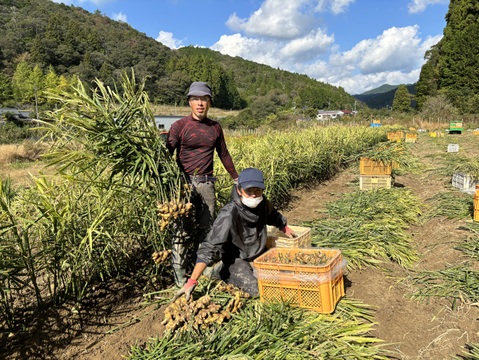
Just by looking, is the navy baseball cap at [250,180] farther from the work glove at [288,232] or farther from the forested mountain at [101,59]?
the forested mountain at [101,59]

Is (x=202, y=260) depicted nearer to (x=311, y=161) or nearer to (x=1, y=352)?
(x=1, y=352)

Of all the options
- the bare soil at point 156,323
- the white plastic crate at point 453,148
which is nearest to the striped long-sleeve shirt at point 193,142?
the bare soil at point 156,323

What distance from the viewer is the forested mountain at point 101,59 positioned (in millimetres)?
55812

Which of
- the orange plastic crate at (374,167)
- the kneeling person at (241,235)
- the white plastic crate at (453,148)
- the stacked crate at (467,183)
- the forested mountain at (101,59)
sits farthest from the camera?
the forested mountain at (101,59)

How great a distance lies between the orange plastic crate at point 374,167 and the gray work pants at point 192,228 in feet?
12.9

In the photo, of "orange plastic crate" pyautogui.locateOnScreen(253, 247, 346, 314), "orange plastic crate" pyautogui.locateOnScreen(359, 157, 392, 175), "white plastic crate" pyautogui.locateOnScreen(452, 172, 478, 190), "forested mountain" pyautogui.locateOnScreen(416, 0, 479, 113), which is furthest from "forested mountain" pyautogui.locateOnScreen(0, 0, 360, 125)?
"orange plastic crate" pyautogui.locateOnScreen(253, 247, 346, 314)

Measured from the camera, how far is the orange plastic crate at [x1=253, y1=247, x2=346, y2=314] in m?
2.15

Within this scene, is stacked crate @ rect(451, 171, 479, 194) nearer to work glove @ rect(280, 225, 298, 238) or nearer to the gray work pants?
work glove @ rect(280, 225, 298, 238)

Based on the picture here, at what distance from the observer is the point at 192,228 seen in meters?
2.74

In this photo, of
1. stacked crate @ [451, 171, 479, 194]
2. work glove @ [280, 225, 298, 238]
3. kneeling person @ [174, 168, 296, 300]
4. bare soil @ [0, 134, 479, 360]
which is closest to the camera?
bare soil @ [0, 134, 479, 360]

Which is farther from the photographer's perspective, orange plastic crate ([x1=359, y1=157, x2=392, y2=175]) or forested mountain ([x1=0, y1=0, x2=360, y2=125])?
forested mountain ([x1=0, y1=0, x2=360, y2=125])

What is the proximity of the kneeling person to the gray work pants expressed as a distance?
24 centimetres

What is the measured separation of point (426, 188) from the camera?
6.29 metres

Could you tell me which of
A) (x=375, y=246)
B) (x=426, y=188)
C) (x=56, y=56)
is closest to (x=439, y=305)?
(x=375, y=246)
